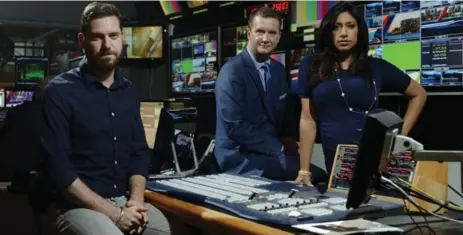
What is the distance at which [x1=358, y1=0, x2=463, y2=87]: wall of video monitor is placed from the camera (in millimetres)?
2809

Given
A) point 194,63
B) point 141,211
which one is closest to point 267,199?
point 141,211

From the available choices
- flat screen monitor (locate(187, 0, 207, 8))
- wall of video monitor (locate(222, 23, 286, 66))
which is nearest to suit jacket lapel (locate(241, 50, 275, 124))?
wall of video monitor (locate(222, 23, 286, 66))

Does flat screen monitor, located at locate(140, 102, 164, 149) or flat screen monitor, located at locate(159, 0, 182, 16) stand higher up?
flat screen monitor, located at locate(159, 0, 182, 16)

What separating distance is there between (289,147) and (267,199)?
2.97 ft

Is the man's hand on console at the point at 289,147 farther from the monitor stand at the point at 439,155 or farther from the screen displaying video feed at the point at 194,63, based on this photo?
the screen displaying video feed at the point at 194,63

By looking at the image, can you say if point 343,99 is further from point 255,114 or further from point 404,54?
point 404,54

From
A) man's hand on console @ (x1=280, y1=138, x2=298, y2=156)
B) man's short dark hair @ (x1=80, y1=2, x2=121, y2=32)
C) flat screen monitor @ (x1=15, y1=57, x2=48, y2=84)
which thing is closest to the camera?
man's short dark hair @ (x1=80, y1=2, x2=121, y2=32)

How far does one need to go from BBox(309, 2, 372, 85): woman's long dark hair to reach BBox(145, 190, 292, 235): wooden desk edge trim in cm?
80

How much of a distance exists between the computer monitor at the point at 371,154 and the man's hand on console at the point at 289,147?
4.54 ft

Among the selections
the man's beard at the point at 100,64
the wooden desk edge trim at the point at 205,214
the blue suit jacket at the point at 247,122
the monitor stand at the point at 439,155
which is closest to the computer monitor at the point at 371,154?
the monitor stand at the point at 439,155

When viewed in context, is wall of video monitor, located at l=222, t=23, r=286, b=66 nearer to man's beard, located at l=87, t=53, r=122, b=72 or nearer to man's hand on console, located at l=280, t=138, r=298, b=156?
man's hand on console, located at l=280, t=138, r=298, b=156

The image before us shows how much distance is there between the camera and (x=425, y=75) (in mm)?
2910

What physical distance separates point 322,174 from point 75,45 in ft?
15.5

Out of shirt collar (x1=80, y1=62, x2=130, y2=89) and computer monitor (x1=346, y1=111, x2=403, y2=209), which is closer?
computer monitor (x1=346, y1=111, x2=403, y2=209)
